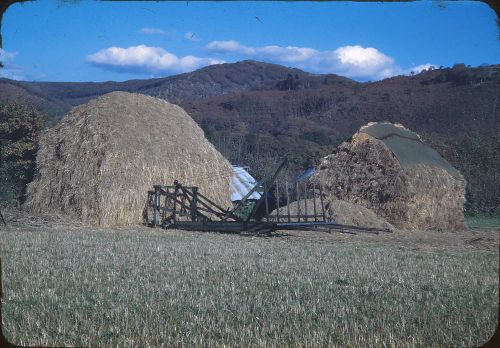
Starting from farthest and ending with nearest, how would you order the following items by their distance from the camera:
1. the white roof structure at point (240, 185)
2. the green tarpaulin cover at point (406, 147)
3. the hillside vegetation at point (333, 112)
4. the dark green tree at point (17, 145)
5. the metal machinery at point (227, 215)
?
the white roof structure at point (240, 185), the dark green tree at point (17, 145), the green tarpaulin cover at point (406, 147), the hillside vegetation at point (333, 112), the metal machinery at point (227, 215)

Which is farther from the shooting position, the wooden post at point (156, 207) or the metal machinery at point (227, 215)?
the wooden post at point (156, 207)

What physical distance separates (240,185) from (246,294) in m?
19.2

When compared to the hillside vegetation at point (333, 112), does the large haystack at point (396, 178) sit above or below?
below

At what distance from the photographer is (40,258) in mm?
9727

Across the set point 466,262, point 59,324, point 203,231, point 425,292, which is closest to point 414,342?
point 425,292

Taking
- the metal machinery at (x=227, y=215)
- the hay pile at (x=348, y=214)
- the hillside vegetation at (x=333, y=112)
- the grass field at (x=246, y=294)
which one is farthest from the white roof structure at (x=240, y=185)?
the grass field at (x=246, y=294)

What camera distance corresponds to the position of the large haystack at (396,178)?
19.6 m

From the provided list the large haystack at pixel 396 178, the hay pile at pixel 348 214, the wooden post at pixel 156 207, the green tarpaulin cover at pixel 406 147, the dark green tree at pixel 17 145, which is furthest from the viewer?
the dark green tree at pixel 17 145

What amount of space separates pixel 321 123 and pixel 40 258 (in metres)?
28.2

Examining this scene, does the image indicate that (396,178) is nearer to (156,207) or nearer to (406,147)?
(406,147)

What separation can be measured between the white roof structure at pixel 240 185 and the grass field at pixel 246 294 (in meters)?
12.8

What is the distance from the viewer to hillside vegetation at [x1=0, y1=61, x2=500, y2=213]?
66.2 ft

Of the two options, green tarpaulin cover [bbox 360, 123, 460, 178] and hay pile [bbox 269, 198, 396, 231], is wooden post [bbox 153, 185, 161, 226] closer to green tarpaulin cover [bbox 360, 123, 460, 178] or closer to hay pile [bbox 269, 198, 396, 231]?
hay pile [bbox 269, 198, 396, 231]

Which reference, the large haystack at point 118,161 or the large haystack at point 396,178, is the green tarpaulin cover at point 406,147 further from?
the large haystack at point 118,161
